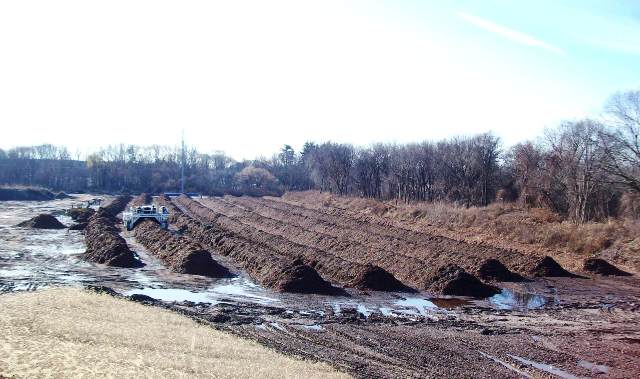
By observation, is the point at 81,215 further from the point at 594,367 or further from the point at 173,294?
the point at 594,367

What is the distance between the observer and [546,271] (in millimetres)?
26328

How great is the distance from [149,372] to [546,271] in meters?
20.4

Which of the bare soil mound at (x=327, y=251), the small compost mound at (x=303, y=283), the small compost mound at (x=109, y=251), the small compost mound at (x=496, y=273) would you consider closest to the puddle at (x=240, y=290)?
the small compost mound at (x=303, y=283)

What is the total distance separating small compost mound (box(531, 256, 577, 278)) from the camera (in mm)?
26234

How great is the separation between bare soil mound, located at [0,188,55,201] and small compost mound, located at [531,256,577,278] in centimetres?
7275

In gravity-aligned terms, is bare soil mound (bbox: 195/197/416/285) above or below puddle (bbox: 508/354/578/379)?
above

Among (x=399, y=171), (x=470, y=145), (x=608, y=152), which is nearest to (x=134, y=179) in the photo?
(x=399, y=171)

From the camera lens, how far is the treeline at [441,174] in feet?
130

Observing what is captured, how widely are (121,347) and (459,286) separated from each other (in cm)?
1358

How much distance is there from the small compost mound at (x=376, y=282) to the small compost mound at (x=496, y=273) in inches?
173

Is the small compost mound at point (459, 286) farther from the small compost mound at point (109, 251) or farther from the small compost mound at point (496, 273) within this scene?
the small compost mound at point (109, 251)

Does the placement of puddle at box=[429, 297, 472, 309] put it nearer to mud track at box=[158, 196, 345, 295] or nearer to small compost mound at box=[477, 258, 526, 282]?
mud track at box=[158, 196, 345, 295]

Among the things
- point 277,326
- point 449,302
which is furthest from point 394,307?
point 277,326

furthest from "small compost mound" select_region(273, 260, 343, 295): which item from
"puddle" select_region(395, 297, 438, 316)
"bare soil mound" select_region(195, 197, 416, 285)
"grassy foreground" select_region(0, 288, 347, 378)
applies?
"grassy foreground" select_region(0, 288, 347, 378)
